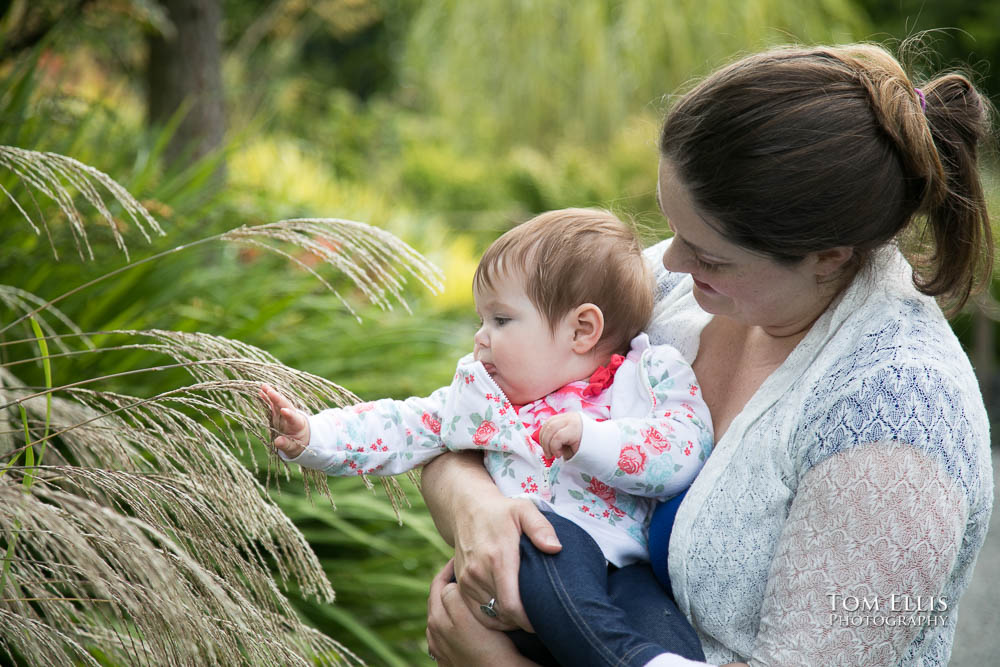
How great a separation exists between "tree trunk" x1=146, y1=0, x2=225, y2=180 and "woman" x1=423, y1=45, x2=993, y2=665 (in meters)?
3.46

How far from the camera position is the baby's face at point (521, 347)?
1.69 metres

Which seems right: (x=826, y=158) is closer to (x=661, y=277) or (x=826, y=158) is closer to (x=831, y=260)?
(x=831, y=260)

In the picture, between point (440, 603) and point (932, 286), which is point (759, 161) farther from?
point (440, 603)

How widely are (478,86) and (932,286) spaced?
9408 mm

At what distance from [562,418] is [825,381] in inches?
16.1

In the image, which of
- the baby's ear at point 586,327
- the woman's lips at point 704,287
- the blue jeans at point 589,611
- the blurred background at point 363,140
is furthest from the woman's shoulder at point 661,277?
the blue jeans at point 589,611

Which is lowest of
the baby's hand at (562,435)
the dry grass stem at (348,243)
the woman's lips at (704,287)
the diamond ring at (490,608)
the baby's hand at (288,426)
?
the diamond ring at (490,608)

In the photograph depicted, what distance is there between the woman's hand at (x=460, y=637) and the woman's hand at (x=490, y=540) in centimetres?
2

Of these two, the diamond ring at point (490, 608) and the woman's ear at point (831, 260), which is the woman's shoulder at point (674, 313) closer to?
the woman's ear at point (831, 260)

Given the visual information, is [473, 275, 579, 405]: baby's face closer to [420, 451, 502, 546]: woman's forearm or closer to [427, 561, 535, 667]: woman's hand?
[420, 451, 502, 546]: woman's forearm

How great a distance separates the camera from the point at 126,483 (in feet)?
4.18

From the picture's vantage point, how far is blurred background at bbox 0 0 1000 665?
8.92 ft

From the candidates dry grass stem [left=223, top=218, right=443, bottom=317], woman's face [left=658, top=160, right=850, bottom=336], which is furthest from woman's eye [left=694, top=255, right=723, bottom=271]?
dry grass stem [left=223, top=218, right=443, bottom=317]

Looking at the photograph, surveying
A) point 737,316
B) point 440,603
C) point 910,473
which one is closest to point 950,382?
point 910,473
